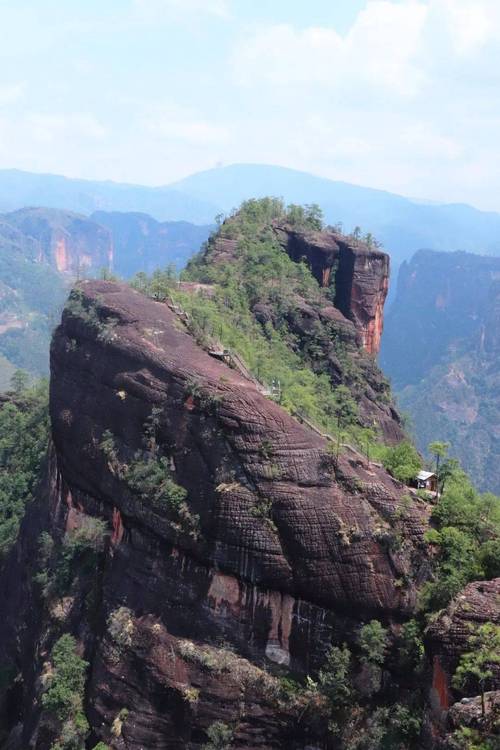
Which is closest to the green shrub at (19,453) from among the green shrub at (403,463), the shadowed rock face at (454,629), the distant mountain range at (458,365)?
the green shrub at (403,463)

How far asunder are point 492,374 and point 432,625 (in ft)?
434

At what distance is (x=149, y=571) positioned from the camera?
2883 cm

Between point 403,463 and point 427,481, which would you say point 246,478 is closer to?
point 403,463

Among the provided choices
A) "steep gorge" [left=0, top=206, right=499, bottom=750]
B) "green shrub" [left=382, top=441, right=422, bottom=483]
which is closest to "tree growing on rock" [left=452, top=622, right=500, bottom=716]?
"steep gorge" [left=0, top=206, right=499, bottom=750]

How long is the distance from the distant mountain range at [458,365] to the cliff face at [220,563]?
3176 inches

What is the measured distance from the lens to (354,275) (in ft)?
183

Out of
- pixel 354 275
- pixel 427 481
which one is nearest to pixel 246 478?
pixel 427 481

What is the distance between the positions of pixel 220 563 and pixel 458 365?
13566 centimetres

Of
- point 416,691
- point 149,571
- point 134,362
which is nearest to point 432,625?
point 416,691

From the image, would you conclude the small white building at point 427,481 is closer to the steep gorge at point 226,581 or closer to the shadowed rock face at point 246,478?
the steep gorge at point 226,581

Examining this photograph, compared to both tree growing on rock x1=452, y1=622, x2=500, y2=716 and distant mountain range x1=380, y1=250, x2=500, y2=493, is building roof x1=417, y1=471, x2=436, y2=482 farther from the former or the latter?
distant mountain range x1=380, y1=250, x2=500, y2=493

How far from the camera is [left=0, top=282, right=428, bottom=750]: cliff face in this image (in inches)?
1014

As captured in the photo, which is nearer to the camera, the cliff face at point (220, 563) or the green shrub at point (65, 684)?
the cliff face at point (220, 563)

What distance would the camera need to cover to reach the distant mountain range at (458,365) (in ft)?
429
